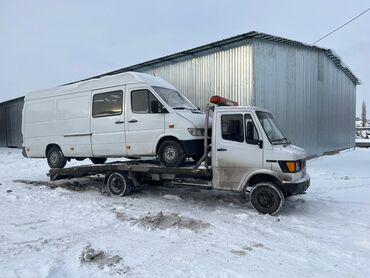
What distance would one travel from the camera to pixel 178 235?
601 cm

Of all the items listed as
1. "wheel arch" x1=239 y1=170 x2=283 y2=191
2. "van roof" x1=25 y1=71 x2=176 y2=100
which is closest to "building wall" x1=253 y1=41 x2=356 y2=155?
"van roof" x1=25 y1=71 x2=176 y2=100

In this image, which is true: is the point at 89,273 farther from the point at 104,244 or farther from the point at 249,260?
the point at 249,260

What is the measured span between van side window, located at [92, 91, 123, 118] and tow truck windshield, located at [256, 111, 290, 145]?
3614 mm

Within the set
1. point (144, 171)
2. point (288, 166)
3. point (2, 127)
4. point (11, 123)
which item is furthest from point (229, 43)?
point (2, 127)

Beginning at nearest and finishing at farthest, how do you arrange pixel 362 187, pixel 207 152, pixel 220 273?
pixel 220 273, pixel 207 152, pixel 362 187

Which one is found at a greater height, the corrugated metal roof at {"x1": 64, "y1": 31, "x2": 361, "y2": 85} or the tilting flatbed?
the corrugated metal roof at {"x1": 64, "y1": 31, "x2": 361, "y2": 85}

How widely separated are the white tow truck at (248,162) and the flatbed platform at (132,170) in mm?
23

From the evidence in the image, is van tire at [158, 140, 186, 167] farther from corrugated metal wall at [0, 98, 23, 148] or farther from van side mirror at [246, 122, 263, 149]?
corrugated metal wall at [0, 98, 23, 148]

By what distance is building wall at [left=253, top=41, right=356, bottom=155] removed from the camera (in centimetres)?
1531

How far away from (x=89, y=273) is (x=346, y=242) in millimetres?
3970

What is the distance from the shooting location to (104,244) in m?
5.54

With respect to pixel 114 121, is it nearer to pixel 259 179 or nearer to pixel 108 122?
pixel 108 122

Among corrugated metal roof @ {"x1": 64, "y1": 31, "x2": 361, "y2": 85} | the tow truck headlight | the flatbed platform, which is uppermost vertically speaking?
corrugated metal roof @ {"x1": 64, "y1": 31, "x2": 361, "y2": 85}

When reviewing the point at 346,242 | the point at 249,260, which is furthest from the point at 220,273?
the point at 346,242
